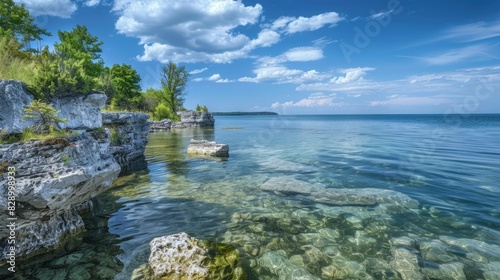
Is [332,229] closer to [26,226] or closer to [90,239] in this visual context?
[90,239]

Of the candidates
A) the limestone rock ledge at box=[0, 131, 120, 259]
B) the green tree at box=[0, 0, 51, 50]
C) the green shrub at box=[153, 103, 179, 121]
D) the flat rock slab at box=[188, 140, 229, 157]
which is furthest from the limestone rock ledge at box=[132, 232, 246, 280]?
the green shrub at box=[153, 103, 179, 121]

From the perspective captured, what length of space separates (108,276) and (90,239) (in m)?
2.53

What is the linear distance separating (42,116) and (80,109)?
1.65 m

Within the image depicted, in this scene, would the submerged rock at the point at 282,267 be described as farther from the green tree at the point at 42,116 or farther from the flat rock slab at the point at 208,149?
the flat rock slab at the point at 208,149

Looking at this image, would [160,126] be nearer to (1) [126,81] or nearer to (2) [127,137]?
(1) [126,81]

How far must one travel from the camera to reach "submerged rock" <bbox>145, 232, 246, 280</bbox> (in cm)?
595

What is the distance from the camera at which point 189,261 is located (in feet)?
20.2

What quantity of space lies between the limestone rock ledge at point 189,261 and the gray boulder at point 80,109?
5.58m

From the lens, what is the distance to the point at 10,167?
6.10 m

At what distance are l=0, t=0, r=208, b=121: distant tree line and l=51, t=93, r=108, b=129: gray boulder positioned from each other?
0.96 feet

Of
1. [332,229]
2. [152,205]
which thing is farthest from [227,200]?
[332,229]

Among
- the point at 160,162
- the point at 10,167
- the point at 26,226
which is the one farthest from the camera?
the point at 160,162

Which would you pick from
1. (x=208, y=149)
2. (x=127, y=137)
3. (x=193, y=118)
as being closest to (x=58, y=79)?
(x=127, y=137)

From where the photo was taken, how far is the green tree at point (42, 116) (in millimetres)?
7119
